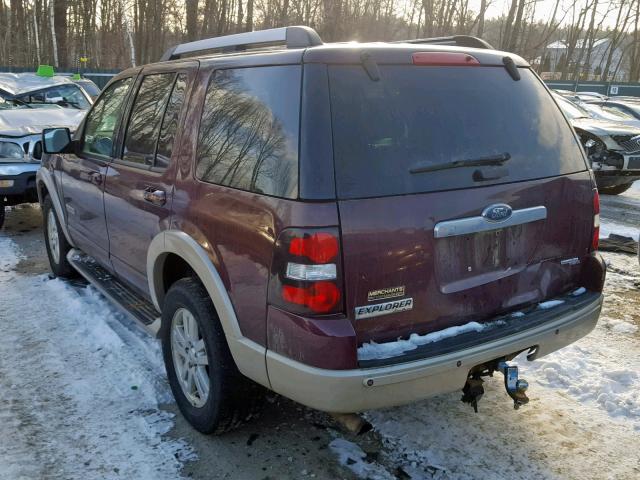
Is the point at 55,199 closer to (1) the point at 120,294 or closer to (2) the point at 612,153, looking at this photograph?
(1) the point at 120,294

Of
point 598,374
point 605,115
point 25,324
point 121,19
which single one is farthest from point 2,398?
point 121,19

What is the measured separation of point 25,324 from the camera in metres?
4.46

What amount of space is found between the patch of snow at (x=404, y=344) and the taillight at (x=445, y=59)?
1219 mm

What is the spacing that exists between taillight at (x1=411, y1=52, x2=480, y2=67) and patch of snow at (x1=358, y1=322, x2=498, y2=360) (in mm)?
1219

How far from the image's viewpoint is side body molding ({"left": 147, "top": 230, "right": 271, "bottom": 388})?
2533mm

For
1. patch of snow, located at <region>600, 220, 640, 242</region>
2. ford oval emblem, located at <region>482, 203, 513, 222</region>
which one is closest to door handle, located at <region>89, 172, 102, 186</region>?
ford oval emblem, located at <region>482, 203, 513, 222</region>

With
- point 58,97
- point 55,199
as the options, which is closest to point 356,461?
point 55,199

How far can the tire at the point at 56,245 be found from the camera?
5.29 metres

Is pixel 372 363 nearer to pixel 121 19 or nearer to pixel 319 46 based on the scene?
pixel 319 46

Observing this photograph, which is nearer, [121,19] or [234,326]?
[234,326]

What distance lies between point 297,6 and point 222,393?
32.3 meters

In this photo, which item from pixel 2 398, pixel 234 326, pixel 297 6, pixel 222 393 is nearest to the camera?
pixel 234 326

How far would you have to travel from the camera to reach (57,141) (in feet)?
15.1

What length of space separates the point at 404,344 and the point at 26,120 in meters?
7.75
